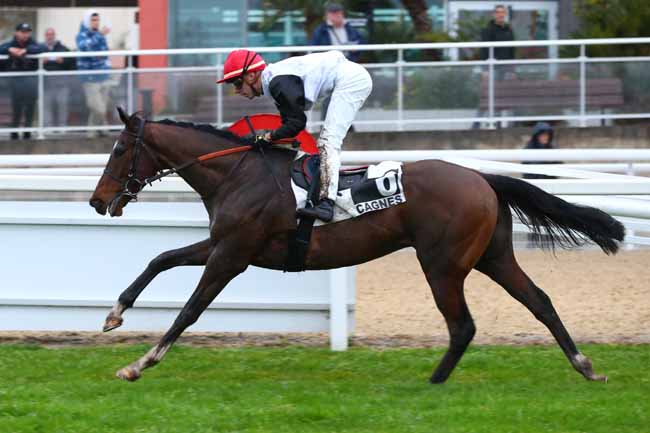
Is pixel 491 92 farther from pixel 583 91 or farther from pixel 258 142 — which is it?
pixel 258 142

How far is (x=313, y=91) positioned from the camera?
7035mm

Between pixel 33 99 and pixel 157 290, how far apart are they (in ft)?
22.8

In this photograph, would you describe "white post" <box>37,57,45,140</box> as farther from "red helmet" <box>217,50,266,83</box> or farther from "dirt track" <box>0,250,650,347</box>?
"red helmet" <box>217,50,266,83</box>

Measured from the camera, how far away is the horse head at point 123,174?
720cm

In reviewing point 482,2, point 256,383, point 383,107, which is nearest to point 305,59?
point 256,383

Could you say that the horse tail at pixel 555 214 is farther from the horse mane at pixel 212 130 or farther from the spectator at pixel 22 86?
the spectator at pixel 22 86

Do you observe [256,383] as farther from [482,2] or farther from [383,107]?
[482,2]

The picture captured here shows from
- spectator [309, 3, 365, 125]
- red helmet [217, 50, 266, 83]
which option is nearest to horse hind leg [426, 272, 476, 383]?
red helmet [217, 50, 266, 83]

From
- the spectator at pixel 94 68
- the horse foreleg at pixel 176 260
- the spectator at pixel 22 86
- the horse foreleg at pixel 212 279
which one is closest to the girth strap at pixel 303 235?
the horse foreleg at pixel 212 279

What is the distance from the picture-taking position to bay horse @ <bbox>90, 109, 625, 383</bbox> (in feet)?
22.9

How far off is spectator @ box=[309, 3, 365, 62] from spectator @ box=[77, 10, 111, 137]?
243 cm

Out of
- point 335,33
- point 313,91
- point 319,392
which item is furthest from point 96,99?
point 319,392

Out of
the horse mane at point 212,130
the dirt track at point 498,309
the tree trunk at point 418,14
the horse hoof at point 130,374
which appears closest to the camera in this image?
the horse hoof at point 130,374

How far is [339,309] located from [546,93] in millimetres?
7245
